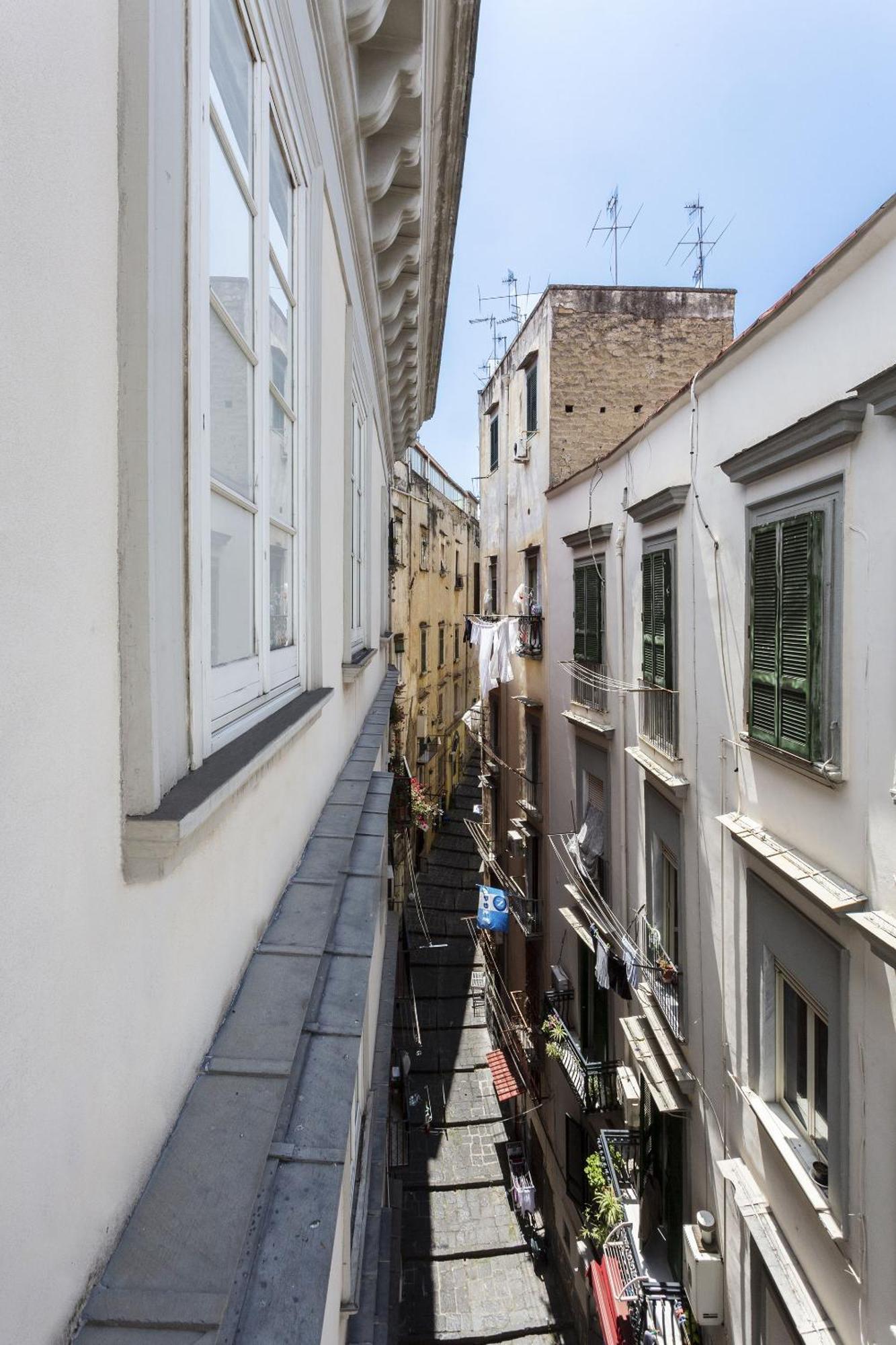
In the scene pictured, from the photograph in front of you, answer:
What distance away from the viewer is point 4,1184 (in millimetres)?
950

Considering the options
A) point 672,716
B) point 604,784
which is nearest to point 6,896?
point 672,716

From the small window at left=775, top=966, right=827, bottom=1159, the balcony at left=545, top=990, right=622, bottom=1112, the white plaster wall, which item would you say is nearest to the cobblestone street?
the balcony at left=545, top=990, right=622, bottom=1112

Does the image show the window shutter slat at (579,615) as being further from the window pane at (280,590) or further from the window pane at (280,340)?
the window pane at (280,340)

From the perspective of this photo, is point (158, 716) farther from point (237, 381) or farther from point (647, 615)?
point (647, 615)

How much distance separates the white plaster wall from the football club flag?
1460cm

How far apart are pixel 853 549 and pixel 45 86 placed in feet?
15.5

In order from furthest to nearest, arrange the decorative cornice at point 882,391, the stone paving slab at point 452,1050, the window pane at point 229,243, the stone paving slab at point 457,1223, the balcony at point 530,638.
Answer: the stone paving slab at point 452,1050, the balcony at point 530,638, the stone paving slab at point 457,1223, the decorative cornice at point 882,391, the window pane at point 229,243

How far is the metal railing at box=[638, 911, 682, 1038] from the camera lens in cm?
782

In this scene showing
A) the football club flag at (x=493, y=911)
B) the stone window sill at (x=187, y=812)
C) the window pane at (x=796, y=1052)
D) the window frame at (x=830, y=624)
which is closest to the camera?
the stone window sill at (x=187, y=812)

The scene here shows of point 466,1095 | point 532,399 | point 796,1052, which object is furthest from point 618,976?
point 532,399

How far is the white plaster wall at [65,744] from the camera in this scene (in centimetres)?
99

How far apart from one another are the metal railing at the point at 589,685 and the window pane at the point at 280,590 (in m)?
7.23

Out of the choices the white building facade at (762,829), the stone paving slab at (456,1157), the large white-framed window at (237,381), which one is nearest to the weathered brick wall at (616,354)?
the white building facade at (762,829)

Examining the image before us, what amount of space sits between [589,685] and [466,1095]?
942 centimetres
